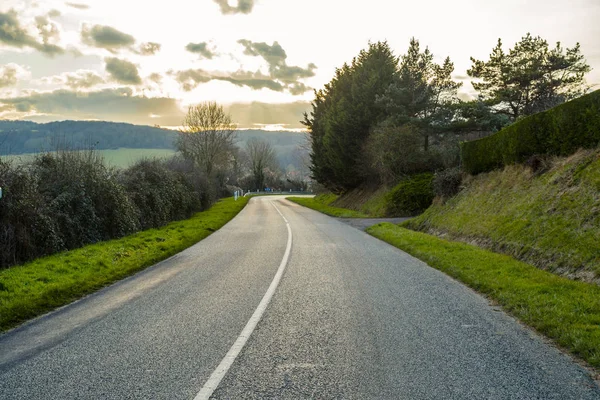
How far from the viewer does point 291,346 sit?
497 cm

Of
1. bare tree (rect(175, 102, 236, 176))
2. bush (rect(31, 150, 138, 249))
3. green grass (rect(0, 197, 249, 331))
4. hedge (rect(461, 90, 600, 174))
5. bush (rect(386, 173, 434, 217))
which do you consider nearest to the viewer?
green grass (rect(0, 197, 249, 331))

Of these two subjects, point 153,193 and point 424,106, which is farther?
point 424,106

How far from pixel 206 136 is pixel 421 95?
36.4 metres

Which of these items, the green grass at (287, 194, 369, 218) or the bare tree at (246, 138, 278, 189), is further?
the bare tree at (246, 138, 278, 189)

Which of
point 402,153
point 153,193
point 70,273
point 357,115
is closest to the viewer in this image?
point 70,273

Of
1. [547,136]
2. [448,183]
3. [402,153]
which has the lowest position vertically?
[448,183]

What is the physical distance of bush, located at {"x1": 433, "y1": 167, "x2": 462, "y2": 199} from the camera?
21094 millimetres

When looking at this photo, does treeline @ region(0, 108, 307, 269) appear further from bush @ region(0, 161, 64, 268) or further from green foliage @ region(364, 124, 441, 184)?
green foliage @ region(364, 124, 441, 184)

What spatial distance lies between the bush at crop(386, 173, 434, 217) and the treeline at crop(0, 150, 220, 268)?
14.9 metres

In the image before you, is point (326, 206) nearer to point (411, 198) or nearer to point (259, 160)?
point (411, 198)

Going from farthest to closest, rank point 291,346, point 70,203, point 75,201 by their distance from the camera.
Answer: point 75,201, point 70,203, point 291,346

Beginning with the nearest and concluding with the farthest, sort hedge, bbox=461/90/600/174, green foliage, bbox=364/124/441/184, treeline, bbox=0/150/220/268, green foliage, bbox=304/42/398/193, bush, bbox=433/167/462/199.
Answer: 1. treeline, bbox=0/150/220/268
2. hedge, bbox=461/90/600/174
3. bush, bbox=433/167/462/199
4. green foliage, bbox=364/124/441/184
5. green foliage, bbox=304/42/398/193

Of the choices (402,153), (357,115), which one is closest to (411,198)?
(402,153)

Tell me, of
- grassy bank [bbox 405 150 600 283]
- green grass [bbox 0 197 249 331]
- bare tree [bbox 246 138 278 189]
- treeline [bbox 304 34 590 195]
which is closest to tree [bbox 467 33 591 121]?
treeline [bbox 304 34 590 195]
